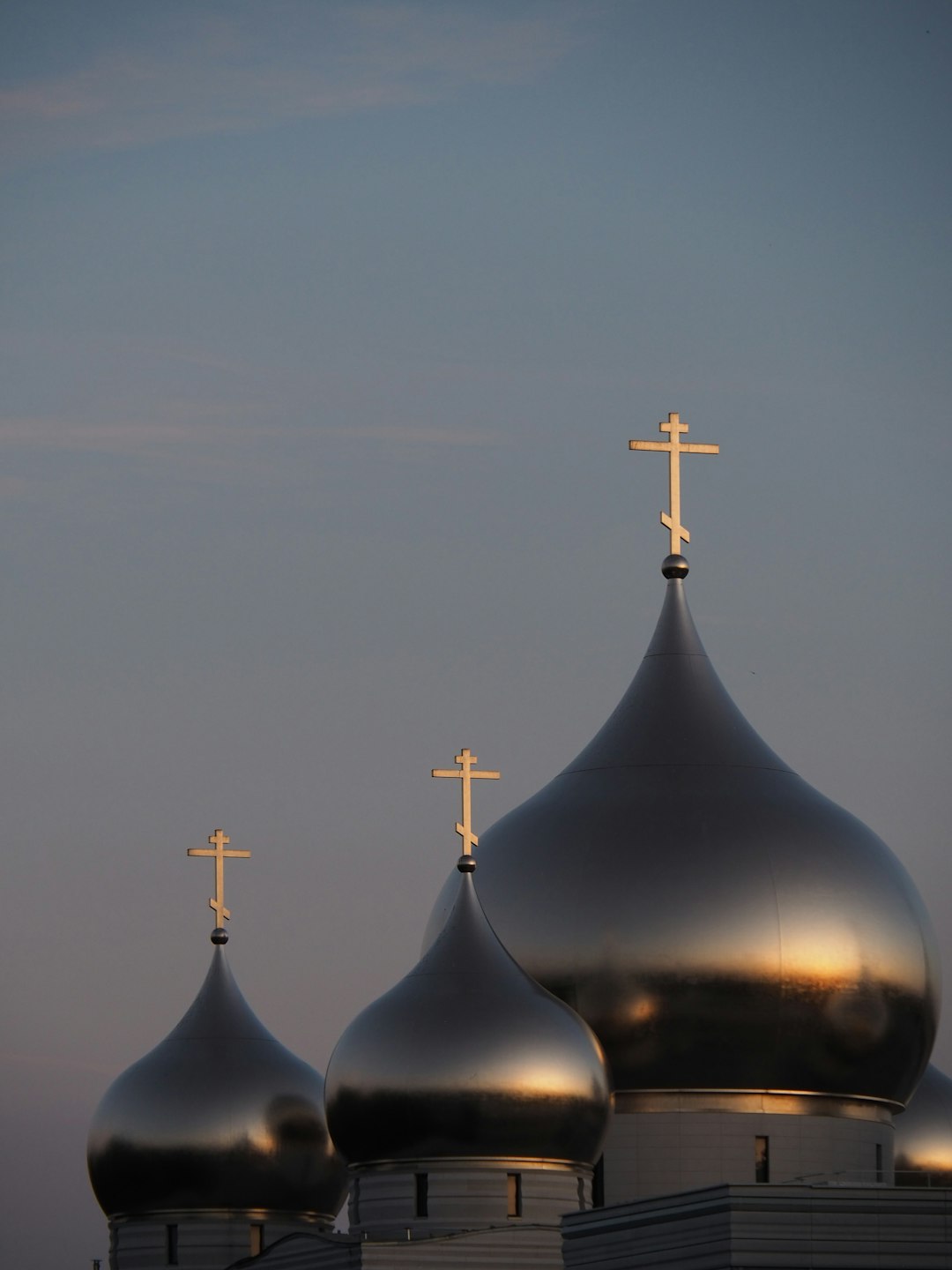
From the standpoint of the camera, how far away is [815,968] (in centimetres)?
3884

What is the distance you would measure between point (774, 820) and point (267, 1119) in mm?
9718

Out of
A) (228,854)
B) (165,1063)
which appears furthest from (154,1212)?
(228,854)

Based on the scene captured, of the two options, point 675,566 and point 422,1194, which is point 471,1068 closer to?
point 422,1194

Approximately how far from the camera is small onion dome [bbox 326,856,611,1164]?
37.9 meters

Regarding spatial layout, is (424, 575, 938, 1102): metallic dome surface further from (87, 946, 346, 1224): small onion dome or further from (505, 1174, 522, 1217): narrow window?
(87, 946, 346, 1224): small onion dome

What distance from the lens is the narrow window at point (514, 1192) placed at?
3822 cm

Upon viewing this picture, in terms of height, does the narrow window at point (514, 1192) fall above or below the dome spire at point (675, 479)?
below

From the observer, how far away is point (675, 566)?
43.0 metres

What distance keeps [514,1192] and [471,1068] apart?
1.65 meters

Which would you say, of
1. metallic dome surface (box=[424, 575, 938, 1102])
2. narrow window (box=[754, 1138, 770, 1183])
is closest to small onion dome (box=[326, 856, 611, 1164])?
metallic dome surface (box=[424, 575, 938, 1102])

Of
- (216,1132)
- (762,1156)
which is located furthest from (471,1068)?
(216,1132)

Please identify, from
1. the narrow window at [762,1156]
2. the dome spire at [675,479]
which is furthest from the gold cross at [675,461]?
the narrow window at [762,1156]

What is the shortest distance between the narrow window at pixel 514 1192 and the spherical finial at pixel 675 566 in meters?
8.88

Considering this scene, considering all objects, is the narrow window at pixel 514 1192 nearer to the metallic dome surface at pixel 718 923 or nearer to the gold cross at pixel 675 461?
the metallic dome surface at pixel 718 923
